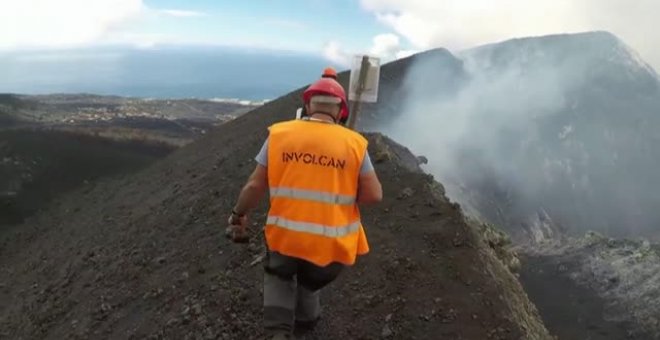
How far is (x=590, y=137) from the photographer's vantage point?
133 ft

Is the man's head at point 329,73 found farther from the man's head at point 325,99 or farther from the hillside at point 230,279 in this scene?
the hillside at point 230,279

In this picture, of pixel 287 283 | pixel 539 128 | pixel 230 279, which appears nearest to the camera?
pixel 287 283

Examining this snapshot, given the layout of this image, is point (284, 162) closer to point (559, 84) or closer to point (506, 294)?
point (506, 294)

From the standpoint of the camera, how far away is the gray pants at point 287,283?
19.4 ft

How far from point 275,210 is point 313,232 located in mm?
392

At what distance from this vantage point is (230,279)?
31.8ft

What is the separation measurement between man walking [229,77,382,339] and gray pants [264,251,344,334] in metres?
0.01

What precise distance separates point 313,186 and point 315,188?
2 centimetres

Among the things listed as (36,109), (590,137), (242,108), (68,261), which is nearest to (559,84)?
(590,137)

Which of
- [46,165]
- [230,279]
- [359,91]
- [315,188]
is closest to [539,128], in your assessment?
[46,165]

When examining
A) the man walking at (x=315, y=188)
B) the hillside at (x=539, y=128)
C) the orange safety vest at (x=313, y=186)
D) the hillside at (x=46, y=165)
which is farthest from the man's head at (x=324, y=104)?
the hillside at (x=539, y=128)

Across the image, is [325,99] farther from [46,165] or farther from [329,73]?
[46,165]

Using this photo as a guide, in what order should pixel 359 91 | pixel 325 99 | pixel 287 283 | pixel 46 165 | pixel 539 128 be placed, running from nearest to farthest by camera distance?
pixel 325 99 → pixel 287 283 → pixel 359 91 → pixel 46 165 → pixel 539 128

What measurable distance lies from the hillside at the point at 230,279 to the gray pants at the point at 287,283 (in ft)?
6.38
